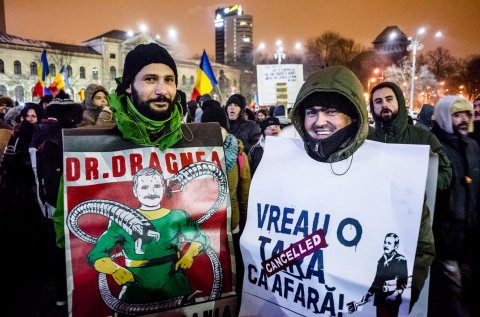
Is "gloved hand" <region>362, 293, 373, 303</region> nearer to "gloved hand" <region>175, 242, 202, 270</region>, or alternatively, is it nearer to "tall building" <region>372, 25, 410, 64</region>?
"gloved hand" <region>175, 242, 202, 270</region>

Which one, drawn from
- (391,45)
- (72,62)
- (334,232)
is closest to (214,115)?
(334,232)

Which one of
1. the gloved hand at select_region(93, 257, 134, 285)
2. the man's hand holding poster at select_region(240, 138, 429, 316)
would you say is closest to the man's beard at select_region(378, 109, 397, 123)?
the man's hand holding poster at select_region(240, 138, 429, 316)

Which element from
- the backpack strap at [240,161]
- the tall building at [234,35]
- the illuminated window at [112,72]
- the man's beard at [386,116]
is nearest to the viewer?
the backpack strap at [240,161]

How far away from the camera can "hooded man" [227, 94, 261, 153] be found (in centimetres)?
645

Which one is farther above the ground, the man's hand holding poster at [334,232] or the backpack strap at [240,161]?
the backpack strap at [240,161]

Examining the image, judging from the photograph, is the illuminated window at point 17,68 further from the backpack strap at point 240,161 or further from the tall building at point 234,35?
the tall building at point 234,35

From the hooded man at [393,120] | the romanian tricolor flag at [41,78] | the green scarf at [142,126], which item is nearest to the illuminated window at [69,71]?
the romanian tricolor flag at [41,78]

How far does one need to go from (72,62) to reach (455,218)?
6577cm

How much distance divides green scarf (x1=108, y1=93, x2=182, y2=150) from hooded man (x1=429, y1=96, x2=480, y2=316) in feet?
8.07

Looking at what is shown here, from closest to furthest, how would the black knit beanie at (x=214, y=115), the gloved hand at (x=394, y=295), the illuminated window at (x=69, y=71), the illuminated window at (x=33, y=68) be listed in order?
the gloved hand at (x=394, y=295), the black knit beanie at (x=214, y=115), the illuminated window at (x=33, y=68), the illuminated window at (x=69, y=71)

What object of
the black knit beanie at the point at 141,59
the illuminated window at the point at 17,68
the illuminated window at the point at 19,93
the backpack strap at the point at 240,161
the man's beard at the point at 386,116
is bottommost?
the backpack strap at the point at 240,161

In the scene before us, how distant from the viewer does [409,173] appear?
170cm

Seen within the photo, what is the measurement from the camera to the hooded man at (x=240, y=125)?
645 cm

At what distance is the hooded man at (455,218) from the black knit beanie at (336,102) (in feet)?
5.55
